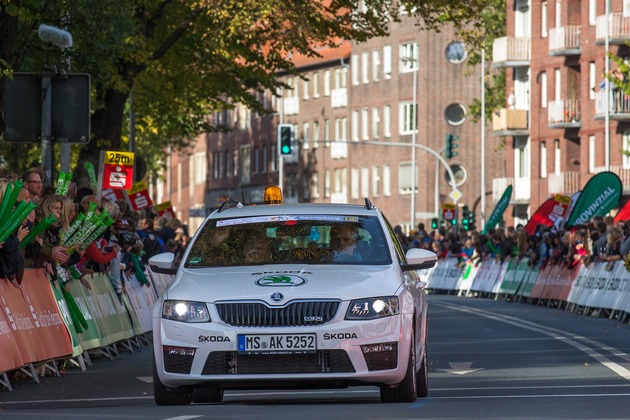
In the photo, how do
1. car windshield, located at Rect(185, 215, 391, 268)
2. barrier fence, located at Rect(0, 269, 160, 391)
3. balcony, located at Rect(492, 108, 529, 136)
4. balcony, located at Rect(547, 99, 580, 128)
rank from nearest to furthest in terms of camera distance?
car windshield, located at Rect(185, 215, 391, 268)
barrier fence, located at Rect(0, 269, 160, 391)
balcony, located at Rect(547, 99, 580, 128)
balcony, located at Rect(492, 108, 529, 136)

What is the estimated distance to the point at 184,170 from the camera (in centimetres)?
14688

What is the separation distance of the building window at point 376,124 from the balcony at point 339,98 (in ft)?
13.3

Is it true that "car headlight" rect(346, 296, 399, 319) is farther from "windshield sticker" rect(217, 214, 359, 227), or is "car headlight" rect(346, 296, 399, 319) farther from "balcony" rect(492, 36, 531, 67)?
"balcony" rect(492, 36, 531, 67)

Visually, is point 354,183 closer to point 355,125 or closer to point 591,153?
point 355,125

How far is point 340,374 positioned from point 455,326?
16.1 metres

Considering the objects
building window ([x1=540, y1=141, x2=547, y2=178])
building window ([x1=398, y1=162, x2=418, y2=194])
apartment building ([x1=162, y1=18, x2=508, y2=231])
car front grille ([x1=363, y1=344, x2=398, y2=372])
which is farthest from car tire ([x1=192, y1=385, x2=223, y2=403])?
building window ([x1=398, y1=162, x2=418, y2=194])

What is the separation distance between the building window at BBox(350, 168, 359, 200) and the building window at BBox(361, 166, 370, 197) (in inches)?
24.4

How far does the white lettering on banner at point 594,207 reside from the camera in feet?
131

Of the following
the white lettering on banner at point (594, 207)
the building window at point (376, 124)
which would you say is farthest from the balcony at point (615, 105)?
the building window at point (376, 124)

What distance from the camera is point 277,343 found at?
1398cm

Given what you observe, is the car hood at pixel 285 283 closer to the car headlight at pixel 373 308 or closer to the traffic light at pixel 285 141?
the car headlight at pixel 373 308

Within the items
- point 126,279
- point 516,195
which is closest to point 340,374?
point 126,279

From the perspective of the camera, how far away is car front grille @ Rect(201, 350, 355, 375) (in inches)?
550

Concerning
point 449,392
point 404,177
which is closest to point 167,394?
point 449,392
